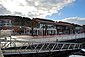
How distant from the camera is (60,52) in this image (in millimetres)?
27953

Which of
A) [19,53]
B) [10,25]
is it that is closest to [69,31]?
[10,25]

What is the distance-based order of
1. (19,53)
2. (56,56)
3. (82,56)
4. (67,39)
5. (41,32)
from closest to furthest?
(82,56) < (19,53) < (56,56) < (67,39) < (41,32)

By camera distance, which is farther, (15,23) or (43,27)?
(15,23)

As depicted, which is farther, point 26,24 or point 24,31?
point 26,24

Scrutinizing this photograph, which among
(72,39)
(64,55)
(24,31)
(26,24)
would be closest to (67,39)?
(72,39)

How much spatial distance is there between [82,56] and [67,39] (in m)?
28.3

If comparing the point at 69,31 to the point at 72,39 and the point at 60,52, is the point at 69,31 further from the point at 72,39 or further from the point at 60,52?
the point at 60,52

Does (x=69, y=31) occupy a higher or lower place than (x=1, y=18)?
lower

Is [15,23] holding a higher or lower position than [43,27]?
higher

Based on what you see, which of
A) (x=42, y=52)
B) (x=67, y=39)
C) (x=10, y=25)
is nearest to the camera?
(x=42, y=52)

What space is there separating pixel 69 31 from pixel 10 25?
2535 centimetres

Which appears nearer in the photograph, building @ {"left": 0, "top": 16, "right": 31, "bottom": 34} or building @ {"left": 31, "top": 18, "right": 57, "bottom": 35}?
building @ {"left": 31, "top": 18, "right": 57, "bottom": 35}

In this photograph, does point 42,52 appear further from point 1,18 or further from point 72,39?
point 1,18

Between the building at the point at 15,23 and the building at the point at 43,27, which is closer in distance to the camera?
the building at the point at 43,27
